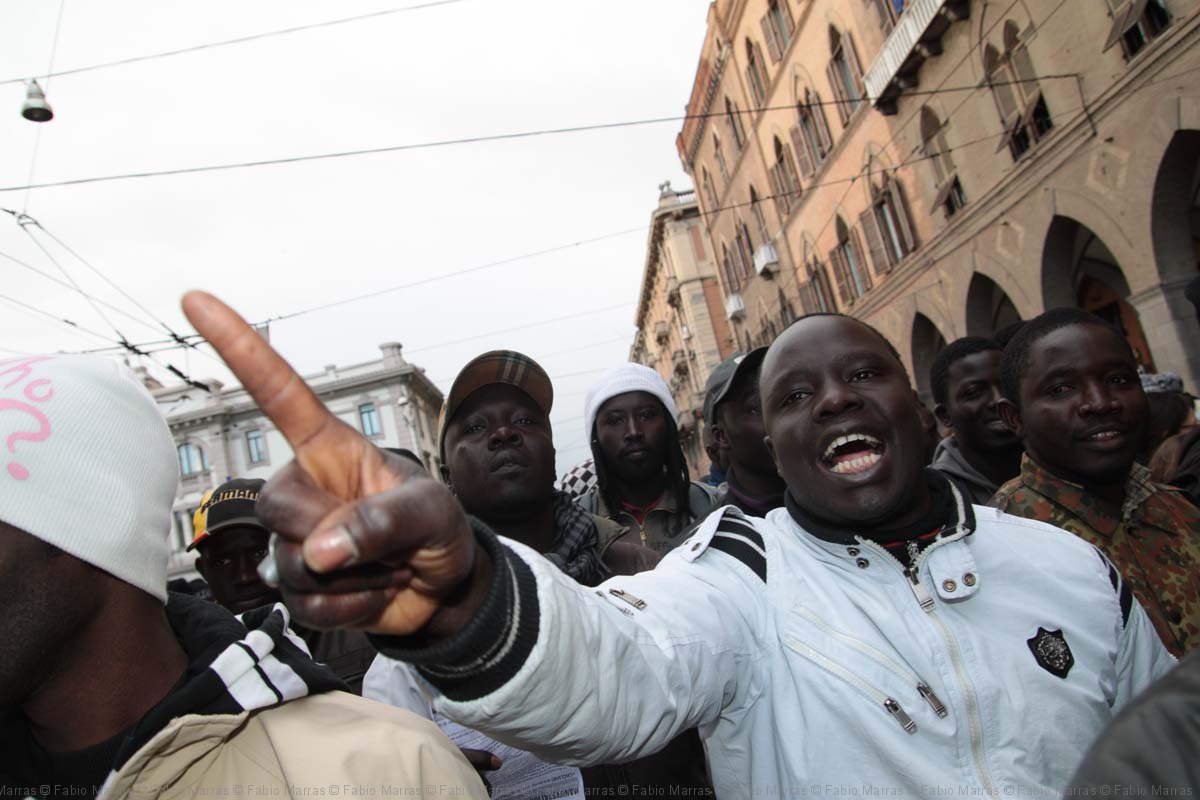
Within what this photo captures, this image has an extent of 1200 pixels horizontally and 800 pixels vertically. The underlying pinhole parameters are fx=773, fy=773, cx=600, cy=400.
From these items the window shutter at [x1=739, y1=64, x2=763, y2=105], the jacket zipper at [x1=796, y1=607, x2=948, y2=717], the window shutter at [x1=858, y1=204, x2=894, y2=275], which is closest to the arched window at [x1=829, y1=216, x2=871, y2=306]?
the window shutter at [x1=858, y1=204, x2=894, y2=275]

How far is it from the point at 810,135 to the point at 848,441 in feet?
62.4

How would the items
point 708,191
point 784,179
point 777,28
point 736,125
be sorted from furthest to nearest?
point 708,191 → point 736,125 → point 784,179 → point 777,28

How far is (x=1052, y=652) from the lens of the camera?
1.66m

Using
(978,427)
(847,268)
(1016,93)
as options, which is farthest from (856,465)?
(847,268)

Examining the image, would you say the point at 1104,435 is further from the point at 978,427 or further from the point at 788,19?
the point at 788,19

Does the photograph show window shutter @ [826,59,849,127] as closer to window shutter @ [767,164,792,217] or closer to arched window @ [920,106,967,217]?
arched window @ [920,106,967,217]

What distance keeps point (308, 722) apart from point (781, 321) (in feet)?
76.6

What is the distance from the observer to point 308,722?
4.57 ft

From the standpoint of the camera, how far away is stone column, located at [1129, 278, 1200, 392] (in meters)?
9.49

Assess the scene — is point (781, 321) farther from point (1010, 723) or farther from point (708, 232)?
point (1010, 723)

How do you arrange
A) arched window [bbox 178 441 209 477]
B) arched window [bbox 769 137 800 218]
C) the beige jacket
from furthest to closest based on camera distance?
arched window [bbox 178 441 209 477] → arched window [bbox 769 137 800 218] → the beige jacket

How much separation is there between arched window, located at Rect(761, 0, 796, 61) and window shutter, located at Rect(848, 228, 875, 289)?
5099 mm

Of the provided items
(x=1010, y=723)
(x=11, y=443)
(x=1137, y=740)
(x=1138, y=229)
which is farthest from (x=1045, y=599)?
(x=1138, y=229)

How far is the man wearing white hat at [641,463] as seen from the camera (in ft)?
12.3
